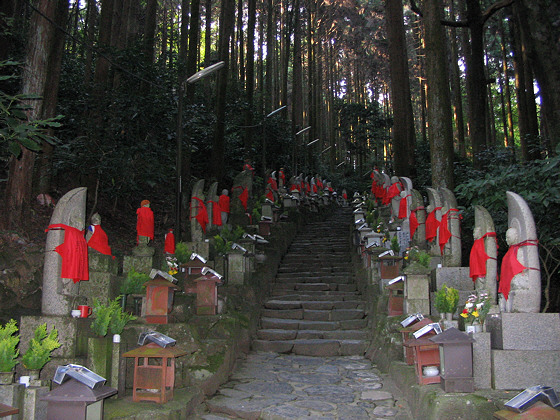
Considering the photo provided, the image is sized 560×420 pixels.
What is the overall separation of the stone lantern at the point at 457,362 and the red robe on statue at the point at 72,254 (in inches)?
183

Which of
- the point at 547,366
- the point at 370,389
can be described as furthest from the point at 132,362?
the point at 547,366

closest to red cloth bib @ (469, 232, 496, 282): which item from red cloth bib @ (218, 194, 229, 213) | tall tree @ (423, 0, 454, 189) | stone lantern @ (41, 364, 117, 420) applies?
tall tree @ (423, 0, 454, 189)

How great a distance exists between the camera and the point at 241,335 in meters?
10.4

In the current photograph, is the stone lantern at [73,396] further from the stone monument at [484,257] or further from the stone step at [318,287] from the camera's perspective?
the stone step at [318,287]

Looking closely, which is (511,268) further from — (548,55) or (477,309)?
(548,55)

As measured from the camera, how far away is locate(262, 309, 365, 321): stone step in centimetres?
1227

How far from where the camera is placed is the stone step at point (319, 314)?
1227cm

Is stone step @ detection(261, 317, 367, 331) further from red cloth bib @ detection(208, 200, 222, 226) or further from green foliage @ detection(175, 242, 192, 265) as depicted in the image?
Result: red cloth bib @ detection(208, 200, 222, 226)

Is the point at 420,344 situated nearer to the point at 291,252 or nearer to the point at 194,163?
the point at 291,252

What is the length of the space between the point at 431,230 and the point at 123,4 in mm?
13504

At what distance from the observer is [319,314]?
12.3 m

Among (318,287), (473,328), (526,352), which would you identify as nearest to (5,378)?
(473,328)

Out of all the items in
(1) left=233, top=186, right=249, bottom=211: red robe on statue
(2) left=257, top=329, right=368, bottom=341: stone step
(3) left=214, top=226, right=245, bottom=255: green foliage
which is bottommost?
(2) left=257, top=329, right=368, bottom=341: stone step

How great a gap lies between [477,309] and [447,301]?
2.88ft
